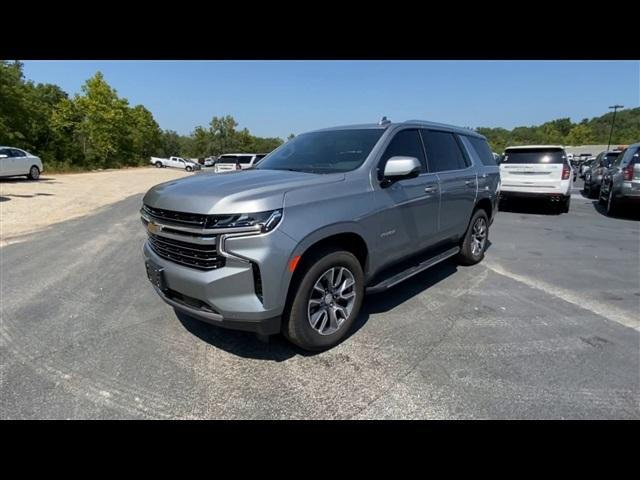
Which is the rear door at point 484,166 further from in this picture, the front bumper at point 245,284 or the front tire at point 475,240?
the front bumper at point 245,284

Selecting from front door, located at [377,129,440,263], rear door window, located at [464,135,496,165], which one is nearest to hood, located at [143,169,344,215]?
front door, located at [377,129,440,263]

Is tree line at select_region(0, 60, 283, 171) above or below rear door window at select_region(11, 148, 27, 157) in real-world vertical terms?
above

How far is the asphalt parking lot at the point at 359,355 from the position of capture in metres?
2.35

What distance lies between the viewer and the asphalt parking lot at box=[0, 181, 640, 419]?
7.72 ft

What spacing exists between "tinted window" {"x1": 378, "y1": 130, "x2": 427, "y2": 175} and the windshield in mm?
163

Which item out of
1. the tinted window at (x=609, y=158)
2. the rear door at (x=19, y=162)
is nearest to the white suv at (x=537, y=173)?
the tinted window at (x=609, y=158)

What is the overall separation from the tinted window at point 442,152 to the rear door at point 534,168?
6036mm

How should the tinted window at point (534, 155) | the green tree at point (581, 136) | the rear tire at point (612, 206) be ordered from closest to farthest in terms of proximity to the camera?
1. the rear tire at point (612, 206)
2. the tinted window at point (534, 155)
3. the green tree at point (581, 136)

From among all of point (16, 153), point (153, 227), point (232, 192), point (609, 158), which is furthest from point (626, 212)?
point (16, 153)

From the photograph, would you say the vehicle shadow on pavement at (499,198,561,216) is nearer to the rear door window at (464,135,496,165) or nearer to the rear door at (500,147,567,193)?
the rear door at (500,147,567,193)

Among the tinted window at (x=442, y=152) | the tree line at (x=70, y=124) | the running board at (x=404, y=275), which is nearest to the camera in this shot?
the running board at (x=404, y=275)

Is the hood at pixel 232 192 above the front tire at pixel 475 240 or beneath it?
above

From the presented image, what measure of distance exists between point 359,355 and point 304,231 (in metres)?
1.17
